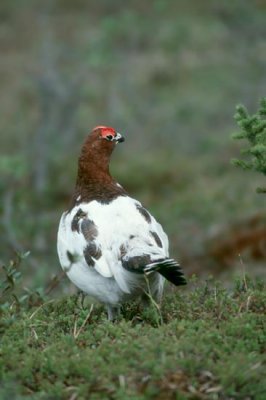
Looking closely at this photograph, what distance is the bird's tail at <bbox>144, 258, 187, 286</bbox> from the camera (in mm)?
5570

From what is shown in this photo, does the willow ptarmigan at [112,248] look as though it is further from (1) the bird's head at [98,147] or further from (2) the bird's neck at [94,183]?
(1) the bird's head at [98,147]

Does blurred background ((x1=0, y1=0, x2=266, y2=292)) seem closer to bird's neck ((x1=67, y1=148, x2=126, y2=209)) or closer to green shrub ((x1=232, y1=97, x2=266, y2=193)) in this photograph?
bird's neck ((x1=67, y1=148, x2=126, y2=209))

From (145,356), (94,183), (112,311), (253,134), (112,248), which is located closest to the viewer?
(145,356)

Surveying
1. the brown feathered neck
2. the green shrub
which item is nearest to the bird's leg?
the brown feathered neck

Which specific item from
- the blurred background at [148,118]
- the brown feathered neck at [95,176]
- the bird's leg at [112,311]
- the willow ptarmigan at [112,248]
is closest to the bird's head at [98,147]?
the brown feathered neck at [95,176]

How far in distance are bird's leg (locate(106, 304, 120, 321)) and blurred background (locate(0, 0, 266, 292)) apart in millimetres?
3020

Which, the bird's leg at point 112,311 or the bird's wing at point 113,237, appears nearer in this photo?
the bird's wing at point 113,237

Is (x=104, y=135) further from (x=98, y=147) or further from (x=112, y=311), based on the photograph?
(x=112, y=311)

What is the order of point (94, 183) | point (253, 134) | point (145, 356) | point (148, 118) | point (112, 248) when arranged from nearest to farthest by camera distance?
point (145, 356) < point (253, 134) < point (112, 248) < point (94, 183) < point (148, 118)

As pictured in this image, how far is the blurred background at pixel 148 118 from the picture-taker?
1266 cm

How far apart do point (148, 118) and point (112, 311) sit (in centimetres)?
1468

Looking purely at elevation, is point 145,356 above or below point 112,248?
below

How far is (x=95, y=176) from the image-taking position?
23.4ft

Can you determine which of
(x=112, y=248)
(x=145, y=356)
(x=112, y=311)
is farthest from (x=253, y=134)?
(x=112, y=311)
